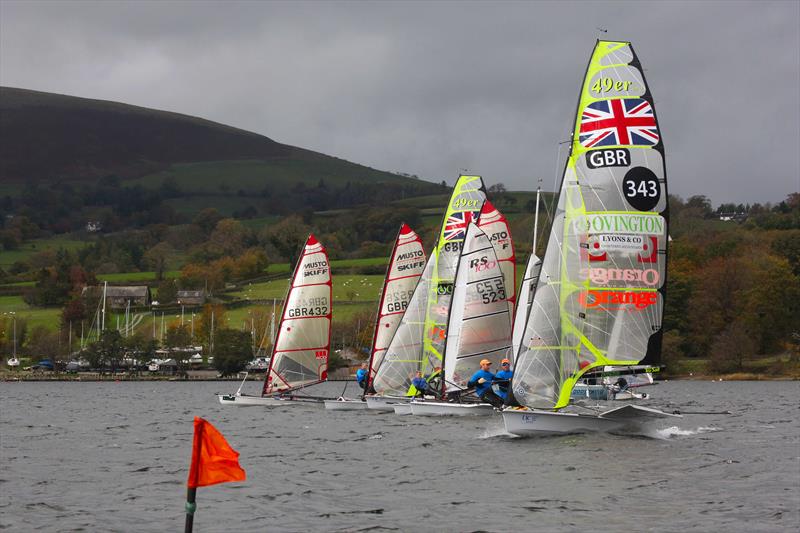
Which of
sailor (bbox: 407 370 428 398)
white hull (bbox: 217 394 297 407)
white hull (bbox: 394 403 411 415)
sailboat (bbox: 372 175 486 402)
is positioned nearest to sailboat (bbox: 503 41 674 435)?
white hull (bbox: 394 403 411 415)

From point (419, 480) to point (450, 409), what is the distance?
57.5 feet

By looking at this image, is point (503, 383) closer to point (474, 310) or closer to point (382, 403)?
point (474, 310)

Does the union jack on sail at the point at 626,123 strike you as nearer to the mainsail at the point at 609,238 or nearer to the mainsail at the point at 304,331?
the mainsail at the point at 609,238

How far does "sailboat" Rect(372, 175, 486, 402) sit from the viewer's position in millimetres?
52406

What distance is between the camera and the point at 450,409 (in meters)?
44.1

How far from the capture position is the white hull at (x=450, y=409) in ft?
142

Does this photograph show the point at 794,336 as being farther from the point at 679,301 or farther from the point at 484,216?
the point at 484,216

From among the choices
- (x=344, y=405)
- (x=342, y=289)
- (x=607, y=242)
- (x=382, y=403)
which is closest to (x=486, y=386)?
(x=607, y=242)

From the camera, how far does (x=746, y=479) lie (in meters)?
25.7

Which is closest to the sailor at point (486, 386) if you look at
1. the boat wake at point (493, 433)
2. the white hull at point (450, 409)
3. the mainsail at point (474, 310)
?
the boat wake at point (493, 433)

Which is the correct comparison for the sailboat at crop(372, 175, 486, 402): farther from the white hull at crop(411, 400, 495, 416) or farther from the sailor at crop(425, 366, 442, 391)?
the white hull at crop(411, 400, 495, 416)

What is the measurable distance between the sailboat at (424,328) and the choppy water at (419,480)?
10323mm

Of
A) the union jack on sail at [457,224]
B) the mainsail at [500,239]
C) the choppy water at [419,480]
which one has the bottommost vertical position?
the choppy water at [419,480]

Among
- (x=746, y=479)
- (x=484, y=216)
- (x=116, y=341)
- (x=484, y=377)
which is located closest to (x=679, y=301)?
(x=116, y=341)
